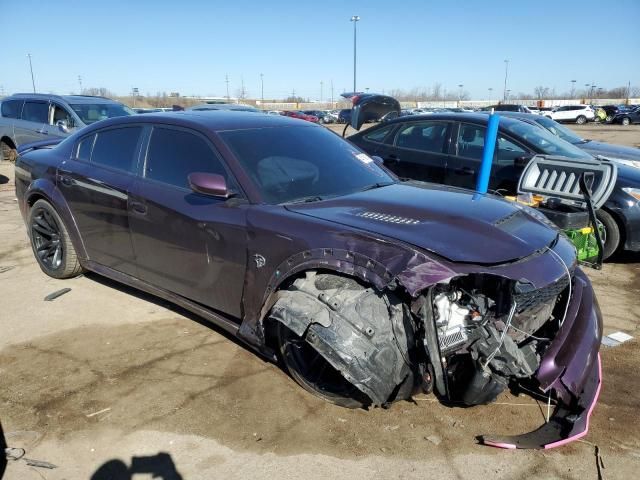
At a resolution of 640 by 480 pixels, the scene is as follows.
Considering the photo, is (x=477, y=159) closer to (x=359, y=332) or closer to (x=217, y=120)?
(x=217, y=120)

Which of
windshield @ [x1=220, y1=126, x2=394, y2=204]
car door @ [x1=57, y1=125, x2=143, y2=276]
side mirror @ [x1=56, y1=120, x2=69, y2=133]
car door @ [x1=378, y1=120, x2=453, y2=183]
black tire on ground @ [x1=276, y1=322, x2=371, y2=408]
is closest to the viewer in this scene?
black tire on ground @ [x1=276, y1=322, x2=371, y2=408]

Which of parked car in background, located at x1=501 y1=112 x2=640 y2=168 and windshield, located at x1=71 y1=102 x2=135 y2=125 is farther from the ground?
windshield, located at x1=71 y1=102 x2=135 y2=125

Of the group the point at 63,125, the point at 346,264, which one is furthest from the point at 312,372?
the point at 63,125

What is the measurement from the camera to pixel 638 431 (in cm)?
278

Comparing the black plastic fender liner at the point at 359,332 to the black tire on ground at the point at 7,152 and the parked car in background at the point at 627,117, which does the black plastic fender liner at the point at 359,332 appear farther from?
the parked car in background at the point at 627,117

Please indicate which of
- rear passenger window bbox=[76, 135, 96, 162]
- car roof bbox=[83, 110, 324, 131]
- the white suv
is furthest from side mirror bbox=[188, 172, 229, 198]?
the white suv

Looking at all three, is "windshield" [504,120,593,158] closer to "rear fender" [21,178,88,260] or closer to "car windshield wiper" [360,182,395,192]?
"car windshield wiper" [360,182,395,192]

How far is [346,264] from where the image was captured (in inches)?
105

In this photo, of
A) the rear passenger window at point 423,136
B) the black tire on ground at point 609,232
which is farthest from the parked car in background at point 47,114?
the black tire on ground at point 609,232

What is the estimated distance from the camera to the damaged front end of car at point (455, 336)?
8.34 feet

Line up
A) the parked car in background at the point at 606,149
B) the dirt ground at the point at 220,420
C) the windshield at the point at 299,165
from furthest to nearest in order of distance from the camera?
the parked car in background at the point at 606,149 < the windshield at the point at 299,165 < the dirt ground at the point at 220,420

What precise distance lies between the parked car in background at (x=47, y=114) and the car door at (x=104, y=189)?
20.8 feet

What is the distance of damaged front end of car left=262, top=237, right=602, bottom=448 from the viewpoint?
8.34ft

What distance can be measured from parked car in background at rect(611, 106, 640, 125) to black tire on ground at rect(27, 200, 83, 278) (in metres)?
45.2
